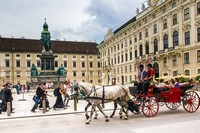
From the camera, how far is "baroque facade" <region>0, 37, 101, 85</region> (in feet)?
215

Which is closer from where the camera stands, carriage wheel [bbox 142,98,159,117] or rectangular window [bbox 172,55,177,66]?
carriage wheel [bbox 142,98,159,117]

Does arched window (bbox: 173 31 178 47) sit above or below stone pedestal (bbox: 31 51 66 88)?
above

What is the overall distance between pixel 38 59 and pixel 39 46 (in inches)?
248

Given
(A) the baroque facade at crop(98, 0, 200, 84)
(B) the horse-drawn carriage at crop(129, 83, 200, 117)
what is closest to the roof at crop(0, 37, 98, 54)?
(A) the baroque facade at crop(98, 0, 200, 84)

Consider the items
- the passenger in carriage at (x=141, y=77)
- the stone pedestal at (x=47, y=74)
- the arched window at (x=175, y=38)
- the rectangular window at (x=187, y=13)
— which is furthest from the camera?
the arched window at (x=175, y=38)

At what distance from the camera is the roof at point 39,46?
68.1 metres

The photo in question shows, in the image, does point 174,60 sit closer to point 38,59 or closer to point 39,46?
point 38,59

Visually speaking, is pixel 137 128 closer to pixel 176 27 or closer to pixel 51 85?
pixel 51 85

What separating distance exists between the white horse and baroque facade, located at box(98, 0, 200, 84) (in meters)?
13.6

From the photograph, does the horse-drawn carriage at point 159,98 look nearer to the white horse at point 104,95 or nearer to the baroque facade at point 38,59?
the white horse at point 104,95

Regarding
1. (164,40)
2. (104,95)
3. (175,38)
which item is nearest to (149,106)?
(104,95)

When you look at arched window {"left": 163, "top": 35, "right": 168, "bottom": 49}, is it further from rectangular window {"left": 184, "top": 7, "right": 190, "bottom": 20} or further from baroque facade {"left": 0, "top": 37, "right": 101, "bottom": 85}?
baroque facade {"left": 0, "top": 37, "right": 101, "bottom": 85}

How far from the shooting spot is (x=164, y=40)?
123 ft

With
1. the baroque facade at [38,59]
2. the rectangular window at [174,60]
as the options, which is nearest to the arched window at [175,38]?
the rectangular window at [174,60]
